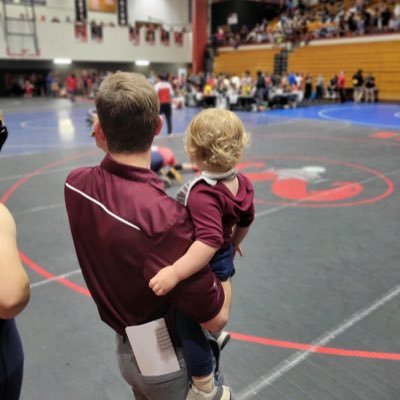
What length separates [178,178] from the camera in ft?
21.7

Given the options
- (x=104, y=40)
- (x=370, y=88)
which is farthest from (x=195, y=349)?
(x=104, y=40)

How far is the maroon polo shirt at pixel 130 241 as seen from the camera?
1203 mm

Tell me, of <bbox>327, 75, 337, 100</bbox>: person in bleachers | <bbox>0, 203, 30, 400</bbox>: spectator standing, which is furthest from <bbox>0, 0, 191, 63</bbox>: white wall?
<bbox>0, 203, 30, 400</bbox>: spectator standing

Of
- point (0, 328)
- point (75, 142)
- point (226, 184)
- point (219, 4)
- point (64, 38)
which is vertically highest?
point (219, 4)

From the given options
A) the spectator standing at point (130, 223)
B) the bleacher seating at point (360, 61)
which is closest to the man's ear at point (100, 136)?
the spectator standing at point (130, 223)

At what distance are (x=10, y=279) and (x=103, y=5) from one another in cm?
3282

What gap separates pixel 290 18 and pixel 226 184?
3029 cm

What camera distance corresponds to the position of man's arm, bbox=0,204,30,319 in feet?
3.72

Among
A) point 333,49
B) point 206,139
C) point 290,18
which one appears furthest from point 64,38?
point 206,139

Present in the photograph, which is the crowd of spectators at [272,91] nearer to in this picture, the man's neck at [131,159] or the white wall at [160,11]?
the white wall at [160,11]

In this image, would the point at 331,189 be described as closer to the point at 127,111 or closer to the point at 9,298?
the point at 127,111

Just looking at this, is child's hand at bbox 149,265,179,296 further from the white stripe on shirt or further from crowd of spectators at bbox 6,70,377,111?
crowd of spectators at bbox 6,70,377,111

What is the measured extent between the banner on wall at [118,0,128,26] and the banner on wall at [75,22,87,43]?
2691 mm

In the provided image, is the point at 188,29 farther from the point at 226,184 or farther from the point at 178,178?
the point at 226,184
